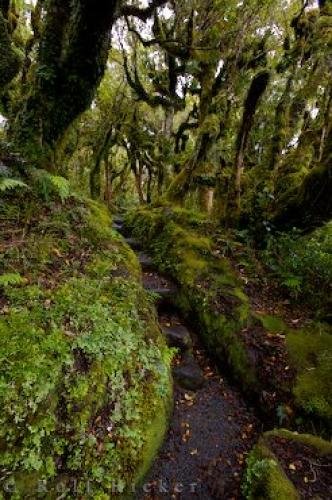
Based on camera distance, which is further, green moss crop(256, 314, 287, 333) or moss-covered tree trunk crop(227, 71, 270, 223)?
moss-covered tree trunk crop(227, 71, 270, 223)

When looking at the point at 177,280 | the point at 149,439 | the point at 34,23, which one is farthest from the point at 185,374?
the point at 34,23

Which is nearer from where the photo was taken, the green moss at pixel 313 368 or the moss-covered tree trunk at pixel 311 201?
the green moss at pixel 313 368

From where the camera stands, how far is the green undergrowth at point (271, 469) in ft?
10.5

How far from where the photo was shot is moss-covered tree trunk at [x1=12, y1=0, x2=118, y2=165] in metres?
4.81

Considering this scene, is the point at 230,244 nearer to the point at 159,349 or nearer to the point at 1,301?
the point at 159,349

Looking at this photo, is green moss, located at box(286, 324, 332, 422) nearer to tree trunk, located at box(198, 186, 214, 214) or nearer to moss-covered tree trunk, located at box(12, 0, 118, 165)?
moss-covered tree trunk, located at box(12, 0, 118, 165)

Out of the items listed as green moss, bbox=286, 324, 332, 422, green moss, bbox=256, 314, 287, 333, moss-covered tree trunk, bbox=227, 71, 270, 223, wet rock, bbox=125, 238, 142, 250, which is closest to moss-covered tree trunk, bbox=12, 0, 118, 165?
moss-covered tree trunk, bbox=227, 71, 270, 223

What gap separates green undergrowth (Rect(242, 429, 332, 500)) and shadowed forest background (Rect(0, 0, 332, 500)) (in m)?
0.02

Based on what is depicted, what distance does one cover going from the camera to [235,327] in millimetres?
5426

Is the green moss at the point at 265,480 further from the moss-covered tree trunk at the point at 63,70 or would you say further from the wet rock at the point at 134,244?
the wet rock at the point at 134,244

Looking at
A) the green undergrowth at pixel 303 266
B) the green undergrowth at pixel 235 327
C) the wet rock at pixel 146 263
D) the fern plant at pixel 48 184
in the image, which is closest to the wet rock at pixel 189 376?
the green undergrowth at pixel 235 327

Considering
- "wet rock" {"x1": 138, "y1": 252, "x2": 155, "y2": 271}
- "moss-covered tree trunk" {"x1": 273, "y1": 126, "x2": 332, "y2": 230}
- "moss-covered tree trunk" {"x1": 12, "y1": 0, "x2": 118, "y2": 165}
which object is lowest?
"wet rock" {"x1": 138, "y1": 252, "x2": 155, "y2": 271}

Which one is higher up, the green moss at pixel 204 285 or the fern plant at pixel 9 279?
the fern plant at pixel 9 279

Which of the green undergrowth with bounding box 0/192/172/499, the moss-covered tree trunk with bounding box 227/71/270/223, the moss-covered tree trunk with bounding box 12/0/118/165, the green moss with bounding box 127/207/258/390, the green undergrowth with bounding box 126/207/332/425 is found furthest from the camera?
the moss-covered tree trunk with bounding box 227/71/270/223
